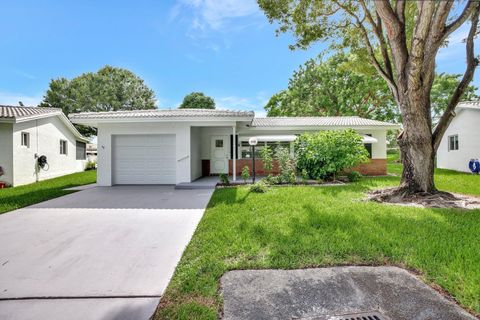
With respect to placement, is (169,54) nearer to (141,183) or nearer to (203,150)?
(203,150)

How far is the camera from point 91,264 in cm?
323

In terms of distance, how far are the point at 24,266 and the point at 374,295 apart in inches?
175

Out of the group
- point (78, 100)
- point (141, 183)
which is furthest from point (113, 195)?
point (78, 100)

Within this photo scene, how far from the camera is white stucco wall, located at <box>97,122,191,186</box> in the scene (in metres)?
10.6

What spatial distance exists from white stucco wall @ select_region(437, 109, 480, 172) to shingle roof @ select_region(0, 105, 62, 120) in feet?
80.9

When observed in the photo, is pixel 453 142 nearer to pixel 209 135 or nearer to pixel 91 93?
pixel 209 135

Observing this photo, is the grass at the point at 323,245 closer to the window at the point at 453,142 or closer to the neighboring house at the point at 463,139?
the neighboring house at the point at 463,139

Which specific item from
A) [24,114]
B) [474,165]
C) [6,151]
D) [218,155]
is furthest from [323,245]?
[24,114]

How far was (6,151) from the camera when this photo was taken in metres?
11.2

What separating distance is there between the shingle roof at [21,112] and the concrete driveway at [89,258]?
751 cm

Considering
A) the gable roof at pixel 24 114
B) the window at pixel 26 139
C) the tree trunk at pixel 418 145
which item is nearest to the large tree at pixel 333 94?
the tree trunk at pixel 418 145

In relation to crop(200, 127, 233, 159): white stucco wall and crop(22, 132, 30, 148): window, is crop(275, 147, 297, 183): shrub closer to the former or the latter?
crop(200, 127, 233, 159): white stucco wall

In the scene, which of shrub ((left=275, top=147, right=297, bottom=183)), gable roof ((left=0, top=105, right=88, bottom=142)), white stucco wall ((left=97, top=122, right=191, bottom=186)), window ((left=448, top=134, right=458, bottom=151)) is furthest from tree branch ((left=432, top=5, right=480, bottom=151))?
gable roof ((left=0, top=105, right=88, bottom=142))

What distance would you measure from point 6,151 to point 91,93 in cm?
2233
